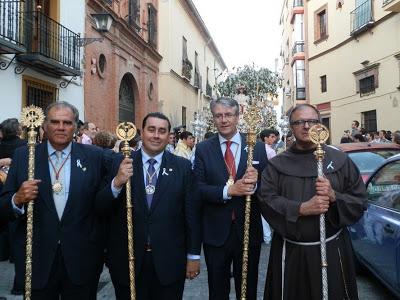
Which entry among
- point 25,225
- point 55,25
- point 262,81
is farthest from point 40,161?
point 262,81

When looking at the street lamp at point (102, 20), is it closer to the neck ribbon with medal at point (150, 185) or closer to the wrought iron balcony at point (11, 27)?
the wrought iron balcony at point (11, 27)

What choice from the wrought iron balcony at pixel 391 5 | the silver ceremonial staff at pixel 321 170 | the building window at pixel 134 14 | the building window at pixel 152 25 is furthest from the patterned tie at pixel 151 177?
the building window at pixel 152 25

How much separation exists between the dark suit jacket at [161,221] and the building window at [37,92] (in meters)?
8.24

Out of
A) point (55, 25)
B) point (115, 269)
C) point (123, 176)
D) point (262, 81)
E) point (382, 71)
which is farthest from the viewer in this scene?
point (262, 81)

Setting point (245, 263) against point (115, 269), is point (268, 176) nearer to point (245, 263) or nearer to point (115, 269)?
point (245, 263)

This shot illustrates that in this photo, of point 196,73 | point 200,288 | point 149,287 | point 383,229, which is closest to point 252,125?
point 149,287

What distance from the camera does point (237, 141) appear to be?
4.22 metres

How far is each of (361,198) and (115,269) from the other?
1803 mm

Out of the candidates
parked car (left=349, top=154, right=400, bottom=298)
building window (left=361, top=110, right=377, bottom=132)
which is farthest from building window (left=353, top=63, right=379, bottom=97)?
parked car (left=349, top=154, right=400, bottom=298)

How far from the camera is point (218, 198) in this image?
3.87m

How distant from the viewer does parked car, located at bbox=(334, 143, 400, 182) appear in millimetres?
7895

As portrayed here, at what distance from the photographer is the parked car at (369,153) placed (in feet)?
25.9

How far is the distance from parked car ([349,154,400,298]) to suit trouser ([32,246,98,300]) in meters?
2.69

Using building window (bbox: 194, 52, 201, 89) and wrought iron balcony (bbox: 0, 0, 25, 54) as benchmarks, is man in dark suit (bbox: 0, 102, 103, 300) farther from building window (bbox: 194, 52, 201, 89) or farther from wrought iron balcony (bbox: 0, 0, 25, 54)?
building window (bbox: 194, 52, 201, 89)
